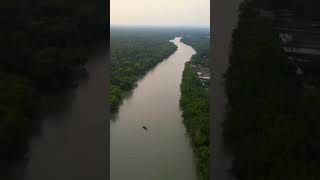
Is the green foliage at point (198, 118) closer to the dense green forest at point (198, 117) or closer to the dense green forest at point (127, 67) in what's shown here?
the dense green forest at point (198, 117)

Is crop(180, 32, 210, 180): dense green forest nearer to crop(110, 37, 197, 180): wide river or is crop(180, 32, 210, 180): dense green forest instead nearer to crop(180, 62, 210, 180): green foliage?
crop(180, 62, 210, 180): green foliage

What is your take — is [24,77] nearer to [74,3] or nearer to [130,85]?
[74,3]

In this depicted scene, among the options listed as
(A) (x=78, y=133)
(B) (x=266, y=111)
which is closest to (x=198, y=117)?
(A) (x=78, y=133)

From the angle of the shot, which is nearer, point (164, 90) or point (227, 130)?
point (227, 130)

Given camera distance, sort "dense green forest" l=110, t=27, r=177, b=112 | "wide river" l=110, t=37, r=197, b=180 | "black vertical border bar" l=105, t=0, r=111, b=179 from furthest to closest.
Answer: "dense green forest" l=110, t=27, r=177, b=112
"wide river" l=110, t=37, r=197, b=180
"black vertical border bar" l=105, t=0, r=111, b=179

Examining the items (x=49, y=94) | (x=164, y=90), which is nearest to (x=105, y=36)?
(x=49, y=94)

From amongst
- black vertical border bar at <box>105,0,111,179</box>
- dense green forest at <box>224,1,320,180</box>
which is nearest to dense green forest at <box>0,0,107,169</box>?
black vertical border bar at <box>105,0,111,179</box>
